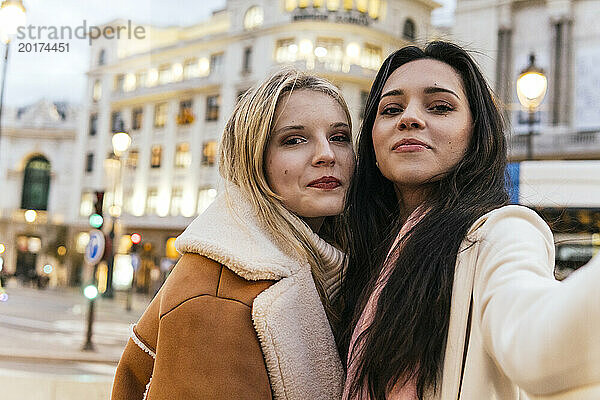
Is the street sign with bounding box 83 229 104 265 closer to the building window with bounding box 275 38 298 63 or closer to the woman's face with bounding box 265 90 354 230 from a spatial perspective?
the woman's face with bounding box 265 90 354 230

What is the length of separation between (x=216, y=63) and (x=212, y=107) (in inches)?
105

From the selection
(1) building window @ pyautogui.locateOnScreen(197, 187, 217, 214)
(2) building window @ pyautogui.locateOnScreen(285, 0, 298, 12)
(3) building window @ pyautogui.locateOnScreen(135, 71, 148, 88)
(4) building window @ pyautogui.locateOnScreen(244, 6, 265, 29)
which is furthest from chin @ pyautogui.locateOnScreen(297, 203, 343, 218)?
(3) building window @ pyautogui.locateOnScreen(135, 71, 148, 88)

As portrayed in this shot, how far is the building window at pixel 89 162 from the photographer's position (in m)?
41.7

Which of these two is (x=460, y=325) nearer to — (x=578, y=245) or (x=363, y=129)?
(x=363, y=129)

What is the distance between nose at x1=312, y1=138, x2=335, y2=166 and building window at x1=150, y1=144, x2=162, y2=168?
36.9 meters

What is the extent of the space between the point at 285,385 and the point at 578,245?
783cm

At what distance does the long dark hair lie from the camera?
1564 mm

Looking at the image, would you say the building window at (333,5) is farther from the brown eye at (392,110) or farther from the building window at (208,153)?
the brown eye at (392,110)

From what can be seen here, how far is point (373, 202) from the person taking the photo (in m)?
2.28

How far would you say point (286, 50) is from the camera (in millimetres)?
33656

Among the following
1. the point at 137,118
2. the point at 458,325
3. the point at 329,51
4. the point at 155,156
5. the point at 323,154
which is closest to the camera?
the point at 458,325

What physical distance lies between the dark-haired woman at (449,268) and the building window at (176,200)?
34621 millimetres

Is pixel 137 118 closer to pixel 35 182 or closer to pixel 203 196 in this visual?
pixel 203 196

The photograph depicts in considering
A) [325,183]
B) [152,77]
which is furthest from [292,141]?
[152,77]
